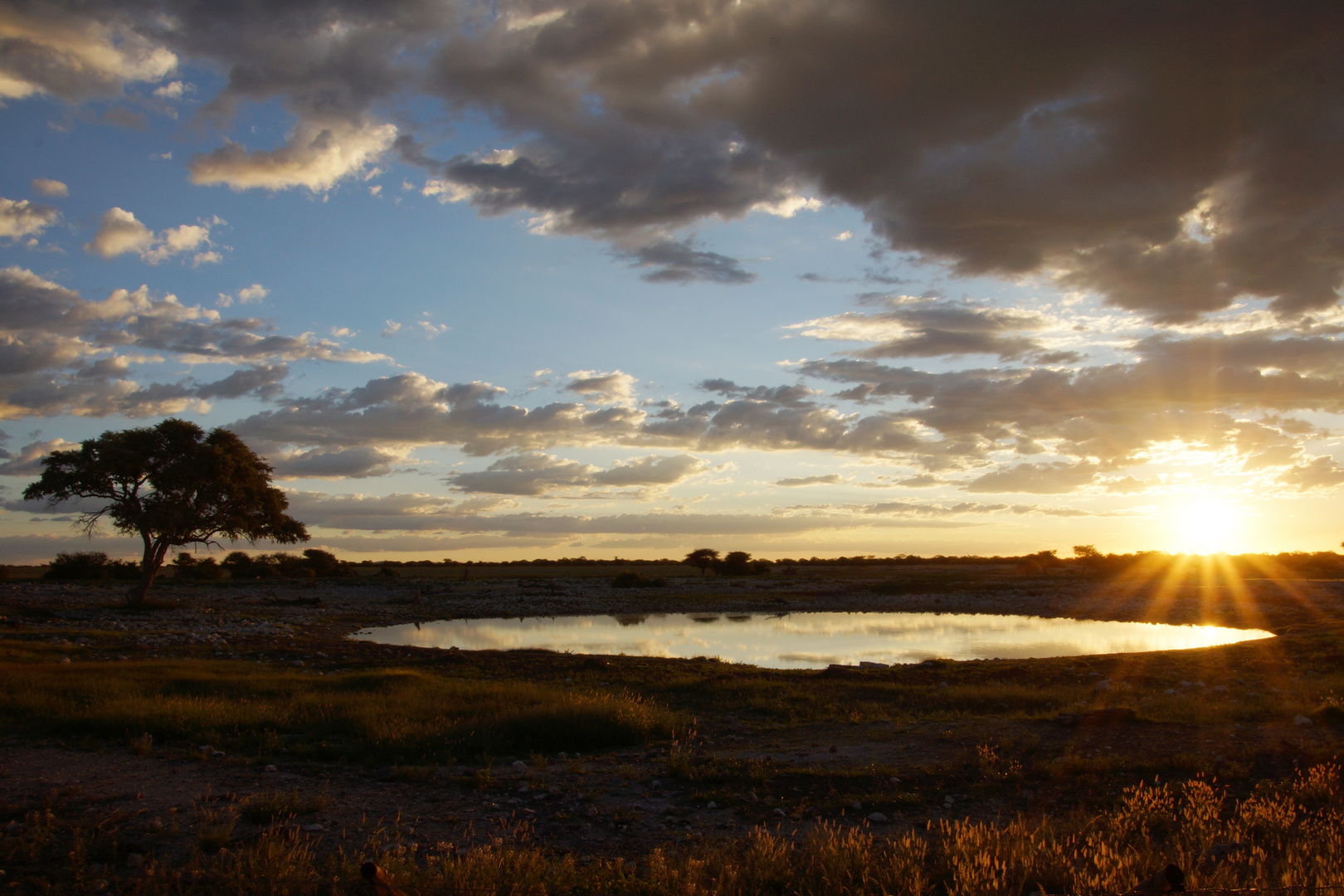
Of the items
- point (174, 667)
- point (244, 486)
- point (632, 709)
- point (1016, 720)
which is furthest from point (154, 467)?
point (1016, 720)

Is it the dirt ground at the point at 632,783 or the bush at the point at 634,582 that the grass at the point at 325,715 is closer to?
the dirt ground at the point at 632,783

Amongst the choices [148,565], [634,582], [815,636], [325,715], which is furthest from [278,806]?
[634,582]

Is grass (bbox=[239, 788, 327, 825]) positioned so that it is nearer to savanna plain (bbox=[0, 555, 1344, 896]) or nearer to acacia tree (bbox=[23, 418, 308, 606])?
savanna plain (bbox=[0, 555, 1344, 896])

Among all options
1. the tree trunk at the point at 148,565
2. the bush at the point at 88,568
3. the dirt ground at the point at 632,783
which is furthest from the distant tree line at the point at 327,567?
the dirt ground at the point at 632,783

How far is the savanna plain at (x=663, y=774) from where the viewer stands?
6.95 metres

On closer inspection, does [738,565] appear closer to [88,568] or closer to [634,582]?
[634,582]

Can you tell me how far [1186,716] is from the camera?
46.3 feet

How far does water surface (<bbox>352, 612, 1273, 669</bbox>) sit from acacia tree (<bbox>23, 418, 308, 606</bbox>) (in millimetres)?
10102

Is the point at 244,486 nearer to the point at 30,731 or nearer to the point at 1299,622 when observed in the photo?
the point at 30,731

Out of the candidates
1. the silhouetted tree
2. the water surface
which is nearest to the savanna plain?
the water surface

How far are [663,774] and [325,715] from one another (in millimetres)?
6805

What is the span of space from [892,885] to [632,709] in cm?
820

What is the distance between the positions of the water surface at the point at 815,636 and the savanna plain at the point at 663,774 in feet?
25.3

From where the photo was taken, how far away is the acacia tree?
123 feet
